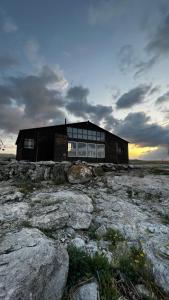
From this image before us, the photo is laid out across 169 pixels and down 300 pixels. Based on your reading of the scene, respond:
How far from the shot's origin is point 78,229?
6.52 metres

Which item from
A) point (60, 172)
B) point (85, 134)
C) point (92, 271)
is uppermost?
point (85, 134)

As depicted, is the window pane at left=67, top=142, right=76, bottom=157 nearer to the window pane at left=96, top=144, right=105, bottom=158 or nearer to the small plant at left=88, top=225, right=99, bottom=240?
the window pane at left=96, top=144, right=105, bottom=158

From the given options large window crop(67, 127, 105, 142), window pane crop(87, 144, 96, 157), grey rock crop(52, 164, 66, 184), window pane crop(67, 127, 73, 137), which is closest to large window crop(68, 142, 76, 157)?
large window crop(67, 127, 105, 142)

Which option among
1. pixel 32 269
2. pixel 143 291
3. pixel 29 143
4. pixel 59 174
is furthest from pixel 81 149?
pixel 32 269

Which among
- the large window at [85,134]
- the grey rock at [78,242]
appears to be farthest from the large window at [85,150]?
the grey rock at [78,242]

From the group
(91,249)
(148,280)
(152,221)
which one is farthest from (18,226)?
(152,221)

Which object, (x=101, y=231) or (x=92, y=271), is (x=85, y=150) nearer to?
(x=101, y=231)

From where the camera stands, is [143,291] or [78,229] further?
[78,229]

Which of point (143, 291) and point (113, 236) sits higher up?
point (113, 236)

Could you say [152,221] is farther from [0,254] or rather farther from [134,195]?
[0,254]

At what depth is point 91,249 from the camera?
17.8 feet

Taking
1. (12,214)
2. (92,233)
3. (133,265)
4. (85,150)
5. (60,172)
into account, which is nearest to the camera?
(133,265)

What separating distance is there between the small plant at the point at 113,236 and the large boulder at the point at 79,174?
6223 millimetres

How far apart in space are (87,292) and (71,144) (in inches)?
771
